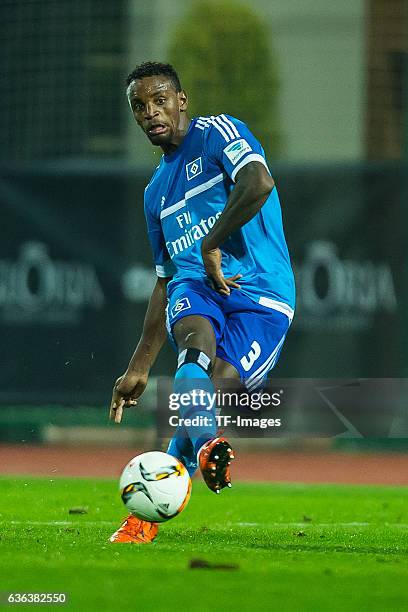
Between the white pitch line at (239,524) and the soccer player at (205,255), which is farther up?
the soccer player at (205,255)

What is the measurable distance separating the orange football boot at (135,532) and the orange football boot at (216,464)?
2.18 ft

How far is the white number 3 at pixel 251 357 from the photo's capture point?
557 cm

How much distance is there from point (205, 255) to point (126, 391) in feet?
2.85

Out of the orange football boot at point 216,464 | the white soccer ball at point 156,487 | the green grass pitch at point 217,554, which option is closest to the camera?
the green grass pitch at point 217,554

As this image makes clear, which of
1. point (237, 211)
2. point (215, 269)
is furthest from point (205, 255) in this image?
point (237, 211)

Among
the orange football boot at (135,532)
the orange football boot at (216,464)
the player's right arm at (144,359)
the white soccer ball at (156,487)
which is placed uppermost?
the player's right arm at (144,359)

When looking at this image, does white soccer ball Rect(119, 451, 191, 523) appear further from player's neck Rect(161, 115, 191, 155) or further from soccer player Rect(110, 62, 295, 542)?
player's neck Rect(161, 115, 191, 155)

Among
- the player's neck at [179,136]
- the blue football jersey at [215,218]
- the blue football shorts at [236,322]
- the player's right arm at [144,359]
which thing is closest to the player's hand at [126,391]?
the player's right arm at [144,359]

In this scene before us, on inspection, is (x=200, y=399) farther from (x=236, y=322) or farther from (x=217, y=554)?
(x=217, y=554)

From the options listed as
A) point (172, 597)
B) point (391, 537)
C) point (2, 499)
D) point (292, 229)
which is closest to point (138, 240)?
point (292, 229)

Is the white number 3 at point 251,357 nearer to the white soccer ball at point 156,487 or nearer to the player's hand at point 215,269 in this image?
the player's hand at point 215,269

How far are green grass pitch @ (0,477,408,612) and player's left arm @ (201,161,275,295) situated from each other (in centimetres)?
118

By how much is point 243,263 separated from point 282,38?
719cm

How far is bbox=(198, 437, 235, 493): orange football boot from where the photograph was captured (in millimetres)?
4789
